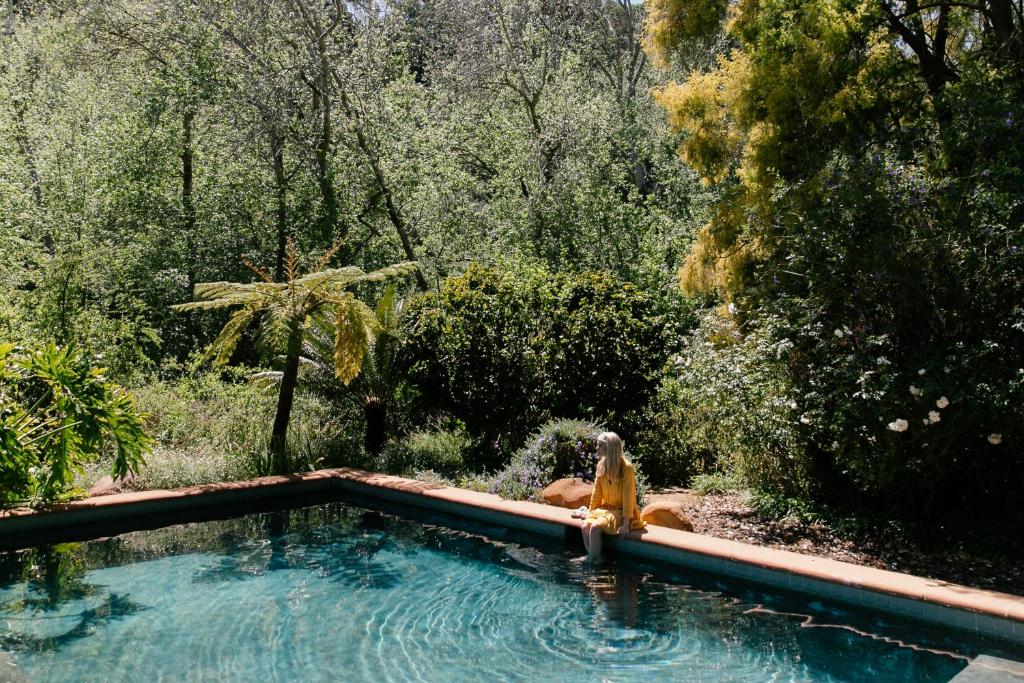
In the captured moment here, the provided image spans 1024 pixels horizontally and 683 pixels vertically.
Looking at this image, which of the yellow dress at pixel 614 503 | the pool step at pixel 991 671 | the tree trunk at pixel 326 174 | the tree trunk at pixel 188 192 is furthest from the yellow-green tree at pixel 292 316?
the pool step at pixel 991 671

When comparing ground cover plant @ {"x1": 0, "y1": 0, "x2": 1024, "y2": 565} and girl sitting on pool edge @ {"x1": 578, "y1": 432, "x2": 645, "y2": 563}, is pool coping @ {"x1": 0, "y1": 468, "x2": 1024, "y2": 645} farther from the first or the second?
ground cover plant @ {"x1": 0, "y1": 0, "x2": 1024, "y2": 565}

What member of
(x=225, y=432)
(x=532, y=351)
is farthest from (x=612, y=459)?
(x=225, y=432)

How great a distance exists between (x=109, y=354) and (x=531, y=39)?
10310mm

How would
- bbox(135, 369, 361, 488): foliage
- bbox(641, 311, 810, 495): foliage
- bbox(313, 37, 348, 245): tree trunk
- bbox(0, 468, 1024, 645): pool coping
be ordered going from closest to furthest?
bbox(0, 468, 1024, 645): pool coping
bbox(641, 311, 810, 495): foliage
bbox(135, 369, 361, 488): foliage
bbox(313, 37, 348, 245): tree trunk

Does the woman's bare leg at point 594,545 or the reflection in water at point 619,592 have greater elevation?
the woman's bare leg at point 594,545

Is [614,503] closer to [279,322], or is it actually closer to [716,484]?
[716,484]

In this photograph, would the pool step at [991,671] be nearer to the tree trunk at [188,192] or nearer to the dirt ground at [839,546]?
the dirt ground at [839,546]

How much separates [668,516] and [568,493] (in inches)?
45.9

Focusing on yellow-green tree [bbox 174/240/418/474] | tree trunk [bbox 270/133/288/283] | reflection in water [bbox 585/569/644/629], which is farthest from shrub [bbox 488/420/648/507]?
tree trunk [bbox 270/133/288/283]

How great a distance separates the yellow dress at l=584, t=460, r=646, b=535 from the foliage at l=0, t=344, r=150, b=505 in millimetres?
4501

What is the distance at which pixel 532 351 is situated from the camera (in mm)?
10344

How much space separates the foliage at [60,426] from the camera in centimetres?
769

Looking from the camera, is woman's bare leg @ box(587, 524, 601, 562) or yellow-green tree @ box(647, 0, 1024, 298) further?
→ yellow-green tree @ box(647, 0, 1024, 298)

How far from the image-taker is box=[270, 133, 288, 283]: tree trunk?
15188 mm
